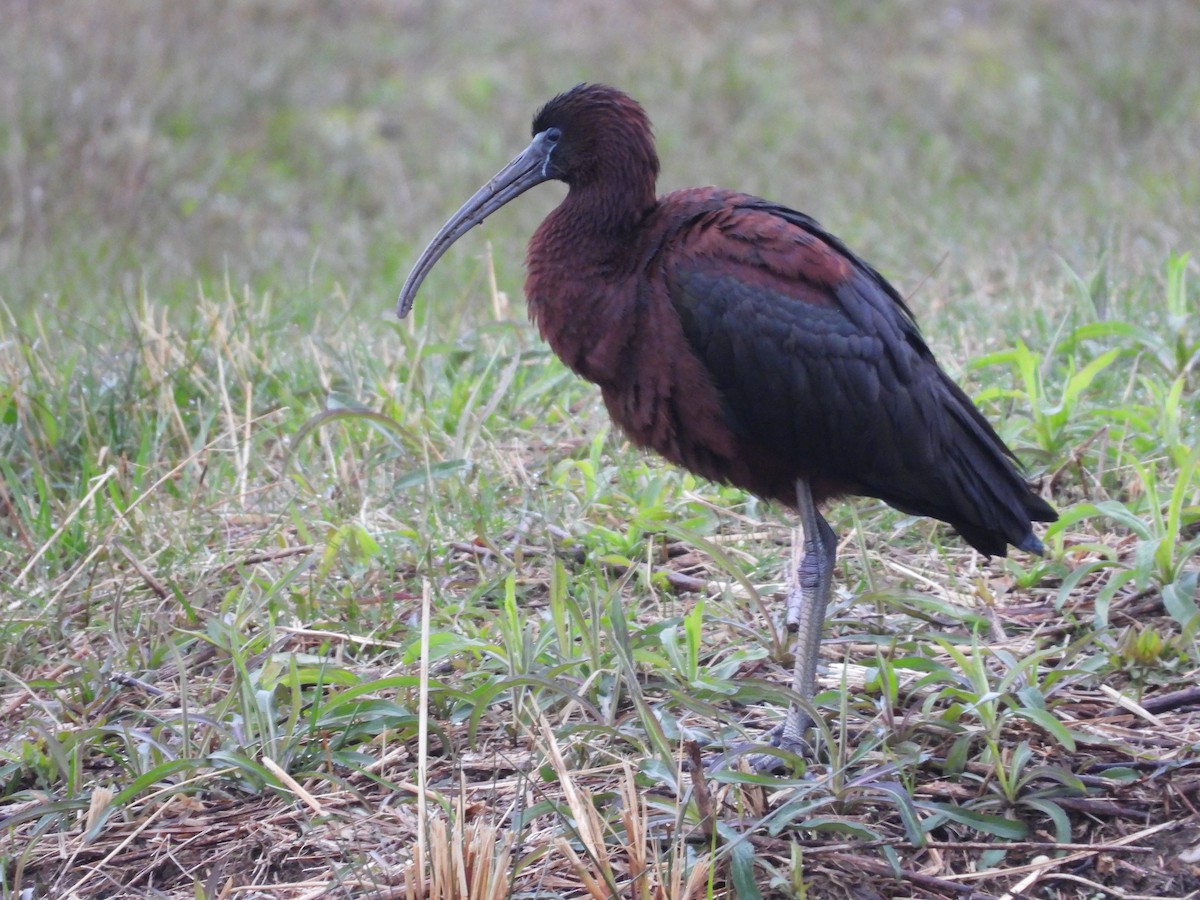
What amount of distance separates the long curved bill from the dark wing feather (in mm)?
548

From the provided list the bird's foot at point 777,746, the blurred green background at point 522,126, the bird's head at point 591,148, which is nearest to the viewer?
the bird's foot at point 777,746

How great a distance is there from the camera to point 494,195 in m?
3.73

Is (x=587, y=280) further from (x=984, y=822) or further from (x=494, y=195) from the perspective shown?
(x=984, y=822)

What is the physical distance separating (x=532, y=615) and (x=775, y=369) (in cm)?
92

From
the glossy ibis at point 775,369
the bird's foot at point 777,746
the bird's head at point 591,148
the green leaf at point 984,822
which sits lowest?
the bird's foot at point 777,746

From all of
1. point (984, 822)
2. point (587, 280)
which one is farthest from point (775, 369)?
point (984, 822)

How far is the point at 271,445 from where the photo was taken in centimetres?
470

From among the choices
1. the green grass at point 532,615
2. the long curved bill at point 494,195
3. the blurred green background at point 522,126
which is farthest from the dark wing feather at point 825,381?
the blurred green background at point 522,126

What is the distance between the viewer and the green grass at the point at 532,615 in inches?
107

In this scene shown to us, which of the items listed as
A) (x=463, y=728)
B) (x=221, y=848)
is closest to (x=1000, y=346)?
(x=463, y=728)

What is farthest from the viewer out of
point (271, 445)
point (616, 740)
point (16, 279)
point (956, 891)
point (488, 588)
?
point (16, 279)

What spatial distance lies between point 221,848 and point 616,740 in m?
0.85

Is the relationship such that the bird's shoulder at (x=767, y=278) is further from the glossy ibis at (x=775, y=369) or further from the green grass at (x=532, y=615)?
the green grass at (x=532, y=615)

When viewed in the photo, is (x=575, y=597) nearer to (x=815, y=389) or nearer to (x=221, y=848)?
(x=815, y=389)
